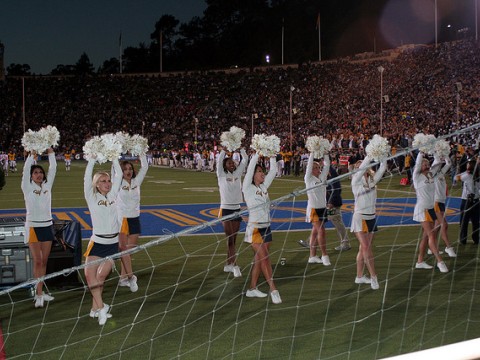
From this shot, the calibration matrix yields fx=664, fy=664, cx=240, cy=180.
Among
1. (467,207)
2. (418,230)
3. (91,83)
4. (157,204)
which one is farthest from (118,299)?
(91,83)

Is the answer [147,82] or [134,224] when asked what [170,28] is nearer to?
[147,82]

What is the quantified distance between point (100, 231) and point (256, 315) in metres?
1.70

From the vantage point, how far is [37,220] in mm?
6914

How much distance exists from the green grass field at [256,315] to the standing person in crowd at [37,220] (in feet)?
1.25

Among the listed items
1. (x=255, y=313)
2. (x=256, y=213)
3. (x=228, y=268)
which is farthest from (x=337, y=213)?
(x=255, y=313)

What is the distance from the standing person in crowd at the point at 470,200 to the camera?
10.3 metres

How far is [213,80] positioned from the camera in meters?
63.7

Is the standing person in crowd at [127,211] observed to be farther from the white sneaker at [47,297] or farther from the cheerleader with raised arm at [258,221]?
the cheerleader with raised arm at [258,221]

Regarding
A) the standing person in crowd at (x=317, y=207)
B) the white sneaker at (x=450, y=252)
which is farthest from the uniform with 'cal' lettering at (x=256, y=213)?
the white sneaker at (x=450, y=252)

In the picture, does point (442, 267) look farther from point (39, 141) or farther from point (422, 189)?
point (39, 141)

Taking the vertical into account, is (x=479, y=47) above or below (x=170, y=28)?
below

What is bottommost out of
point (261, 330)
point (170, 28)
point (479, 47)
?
point (261, 330)

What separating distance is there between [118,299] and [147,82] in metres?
60.4

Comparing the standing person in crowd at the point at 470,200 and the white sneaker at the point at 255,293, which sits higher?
the standing person in crowd at the point at 470,200
